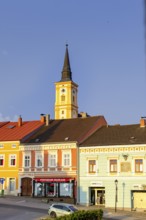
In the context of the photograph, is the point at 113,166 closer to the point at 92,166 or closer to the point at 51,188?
the point at 92,166

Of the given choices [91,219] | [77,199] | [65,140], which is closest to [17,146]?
[65,140]

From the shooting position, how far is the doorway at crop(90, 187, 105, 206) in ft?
168

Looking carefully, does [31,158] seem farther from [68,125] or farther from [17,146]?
[68,125]

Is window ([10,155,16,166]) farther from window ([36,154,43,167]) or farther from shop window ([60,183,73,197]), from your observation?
shop window ([60,183,73,197])

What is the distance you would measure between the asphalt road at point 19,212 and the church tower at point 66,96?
78496 mm

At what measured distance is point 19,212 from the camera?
40.5m

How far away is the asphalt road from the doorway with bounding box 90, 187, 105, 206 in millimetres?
9872

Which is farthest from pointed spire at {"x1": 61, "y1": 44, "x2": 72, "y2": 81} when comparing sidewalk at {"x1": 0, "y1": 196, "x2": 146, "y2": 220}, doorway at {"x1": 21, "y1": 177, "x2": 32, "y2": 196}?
sidewalk at {"x1": 0, "y1": 196, "x2": 146, "y2": 220}

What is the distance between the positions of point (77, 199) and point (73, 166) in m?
4.15

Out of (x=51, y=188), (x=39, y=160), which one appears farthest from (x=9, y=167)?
(x=51, y=188)

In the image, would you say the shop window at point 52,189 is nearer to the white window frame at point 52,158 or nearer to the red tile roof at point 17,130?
the white window frame at point 52,158

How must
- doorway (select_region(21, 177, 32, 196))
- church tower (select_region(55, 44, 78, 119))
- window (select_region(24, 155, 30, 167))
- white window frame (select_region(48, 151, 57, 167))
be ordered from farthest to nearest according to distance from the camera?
church tower (select_region(55, 44, 78, 119)) → window (select_region(24, 155, 30, 167)) → doorway (select_region(21, 177, 32, 196)) → white window frame (select_region(48, 151, 57, 167))

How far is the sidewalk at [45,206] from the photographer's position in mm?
42103

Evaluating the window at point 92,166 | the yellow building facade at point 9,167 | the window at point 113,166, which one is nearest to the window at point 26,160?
the yellow building facade at point 9,167
